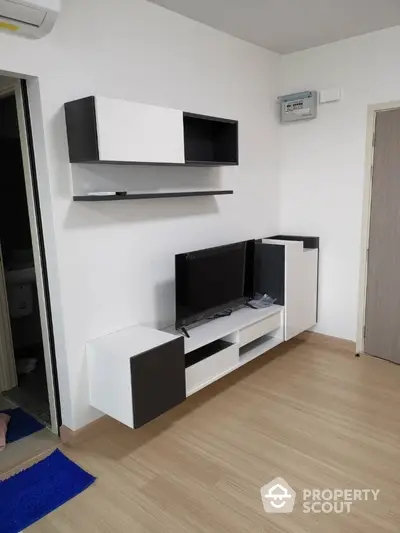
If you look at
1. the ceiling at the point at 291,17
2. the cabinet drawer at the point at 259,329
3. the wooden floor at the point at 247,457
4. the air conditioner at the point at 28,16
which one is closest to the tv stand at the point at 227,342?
the cabinet drawer at the point at 259,329

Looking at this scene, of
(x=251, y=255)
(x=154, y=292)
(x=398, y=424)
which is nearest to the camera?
(x=398, y=424)

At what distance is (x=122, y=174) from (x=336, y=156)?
205 cm

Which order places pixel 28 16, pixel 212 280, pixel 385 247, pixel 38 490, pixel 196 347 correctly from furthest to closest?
pixel 385 247 → pixel 212 280 → pixel 196 347 → pixel 38 490 → pixel 28 16

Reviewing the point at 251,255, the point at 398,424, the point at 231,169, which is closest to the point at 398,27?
the point at 231,169

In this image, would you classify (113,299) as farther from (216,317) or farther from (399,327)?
(399,327)

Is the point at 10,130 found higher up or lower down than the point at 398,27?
lower down

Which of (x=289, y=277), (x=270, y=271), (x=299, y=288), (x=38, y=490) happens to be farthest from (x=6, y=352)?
(x=299, y=288)

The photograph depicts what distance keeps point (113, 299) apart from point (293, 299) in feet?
5.39

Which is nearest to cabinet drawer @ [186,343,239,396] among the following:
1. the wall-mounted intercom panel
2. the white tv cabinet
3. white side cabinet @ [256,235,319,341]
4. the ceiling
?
the white tv cabinet

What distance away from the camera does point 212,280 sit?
306 centimetres

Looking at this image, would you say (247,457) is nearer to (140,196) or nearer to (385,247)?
(140,196)

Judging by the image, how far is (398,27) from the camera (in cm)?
316

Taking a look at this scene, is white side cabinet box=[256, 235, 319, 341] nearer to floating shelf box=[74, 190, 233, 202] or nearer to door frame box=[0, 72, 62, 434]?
floating shelf box=[74, 190, 233, 202]

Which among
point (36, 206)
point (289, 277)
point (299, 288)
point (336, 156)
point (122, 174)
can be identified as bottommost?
point (299, 288)
